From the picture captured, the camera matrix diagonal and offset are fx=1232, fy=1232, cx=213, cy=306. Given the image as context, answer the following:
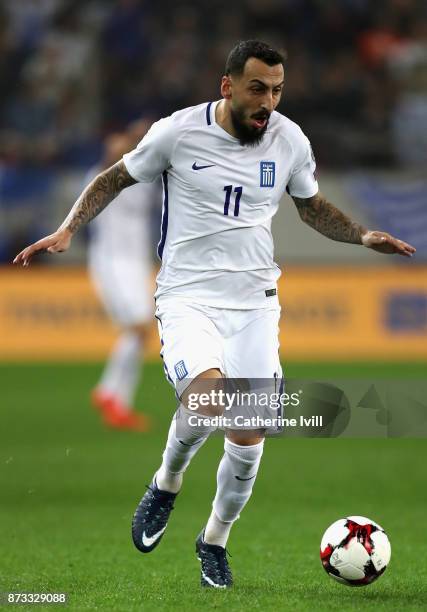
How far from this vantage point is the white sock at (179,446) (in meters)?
5.66

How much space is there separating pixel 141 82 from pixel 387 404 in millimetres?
13408

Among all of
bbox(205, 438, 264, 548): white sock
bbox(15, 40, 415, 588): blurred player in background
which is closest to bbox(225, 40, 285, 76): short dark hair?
bbox(15, 40, 415, 588): blurred player in background

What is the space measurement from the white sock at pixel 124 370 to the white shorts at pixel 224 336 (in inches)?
228

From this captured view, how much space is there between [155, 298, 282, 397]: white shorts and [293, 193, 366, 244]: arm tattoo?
54cm

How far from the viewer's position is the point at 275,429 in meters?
5.77

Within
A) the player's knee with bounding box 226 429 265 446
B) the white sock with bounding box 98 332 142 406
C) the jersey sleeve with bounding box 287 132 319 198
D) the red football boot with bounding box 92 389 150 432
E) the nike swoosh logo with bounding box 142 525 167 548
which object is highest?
the jersey sleeve with bounding box 287 132 319 198

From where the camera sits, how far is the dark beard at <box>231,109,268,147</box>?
572cm

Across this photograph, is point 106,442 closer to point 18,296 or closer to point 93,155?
point 18,296

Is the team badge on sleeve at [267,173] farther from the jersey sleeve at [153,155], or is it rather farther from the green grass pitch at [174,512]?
the green grass pitch at [174,512]

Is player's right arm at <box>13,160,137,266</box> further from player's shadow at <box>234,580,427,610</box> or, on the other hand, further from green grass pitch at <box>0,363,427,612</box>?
player's shadow at <box>234,580,427,610</box>

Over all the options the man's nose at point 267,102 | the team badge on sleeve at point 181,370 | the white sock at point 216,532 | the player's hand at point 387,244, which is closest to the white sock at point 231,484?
the white sock at point 216,532

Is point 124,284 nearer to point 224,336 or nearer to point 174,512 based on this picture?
point 174,512

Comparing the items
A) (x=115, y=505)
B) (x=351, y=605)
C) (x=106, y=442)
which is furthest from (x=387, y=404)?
(x=106, y=442)

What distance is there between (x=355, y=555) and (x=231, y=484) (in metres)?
0.69
